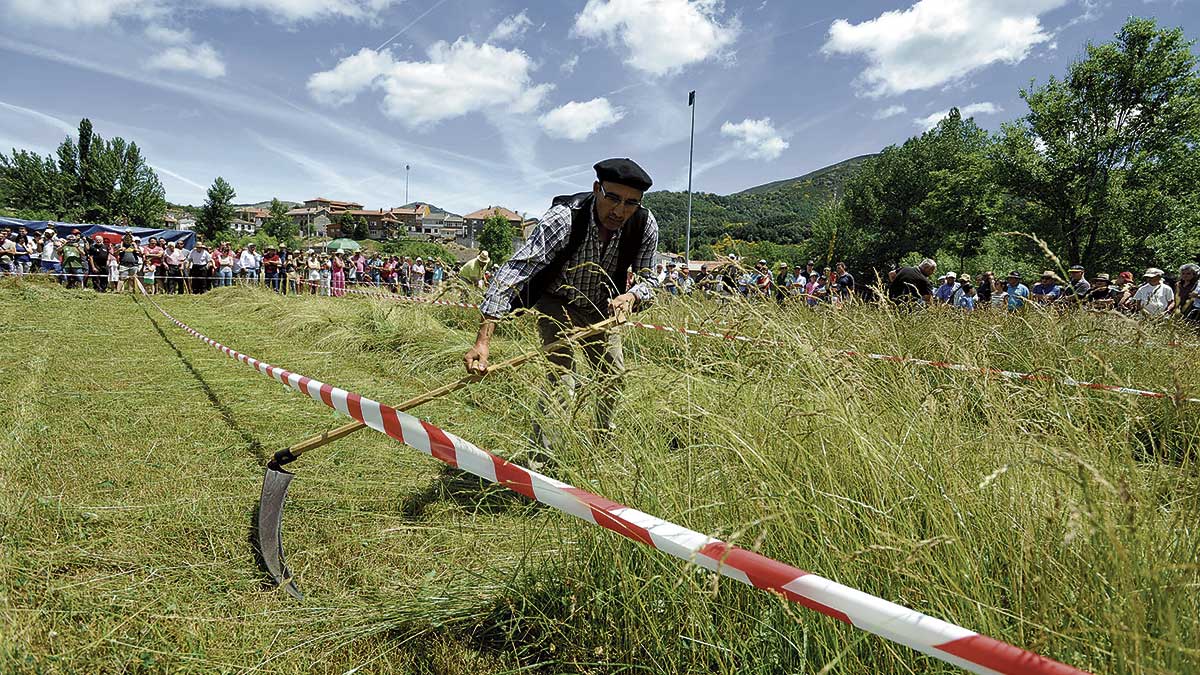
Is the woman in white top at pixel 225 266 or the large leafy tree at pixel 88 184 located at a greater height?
the large leafy tree at pixel 88 184

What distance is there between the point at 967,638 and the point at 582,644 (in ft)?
3.89

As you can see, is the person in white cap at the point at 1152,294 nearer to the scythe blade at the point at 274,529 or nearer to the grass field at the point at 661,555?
the grass field at the point at 661,555

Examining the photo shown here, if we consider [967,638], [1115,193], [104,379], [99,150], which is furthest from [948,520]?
[99,150]

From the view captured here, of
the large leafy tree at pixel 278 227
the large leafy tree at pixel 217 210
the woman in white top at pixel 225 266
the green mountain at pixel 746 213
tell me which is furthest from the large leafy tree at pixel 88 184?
the green mountain at pixel 746 213

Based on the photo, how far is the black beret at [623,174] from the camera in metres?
2.92

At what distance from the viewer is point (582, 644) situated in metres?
1.83

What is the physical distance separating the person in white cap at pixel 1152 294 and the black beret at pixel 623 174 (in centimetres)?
686

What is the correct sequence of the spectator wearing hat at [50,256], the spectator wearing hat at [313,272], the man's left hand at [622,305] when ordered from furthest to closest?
the spectator wearing hat at [313,272] < the spectator wearing hat at [50,256] < the man's left hand at [622,305]

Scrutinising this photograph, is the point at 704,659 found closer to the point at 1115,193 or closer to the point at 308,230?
the point at 1115,193

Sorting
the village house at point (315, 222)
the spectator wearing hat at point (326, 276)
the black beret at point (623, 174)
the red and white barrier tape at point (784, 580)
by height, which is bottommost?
the red and white barrier tape at point (784, 580)

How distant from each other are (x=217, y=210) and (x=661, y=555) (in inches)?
3698

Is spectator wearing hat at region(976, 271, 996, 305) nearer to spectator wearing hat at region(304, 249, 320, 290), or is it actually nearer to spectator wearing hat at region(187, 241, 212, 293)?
spectator wearing hat at region(304, 249, 320, 290)

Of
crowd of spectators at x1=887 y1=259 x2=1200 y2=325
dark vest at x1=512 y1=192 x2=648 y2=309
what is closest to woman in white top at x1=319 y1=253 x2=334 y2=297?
crowd of spectators at x1=887 y1=259 x2=1200 y2=325

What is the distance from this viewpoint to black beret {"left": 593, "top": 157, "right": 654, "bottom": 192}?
2.92 metres
